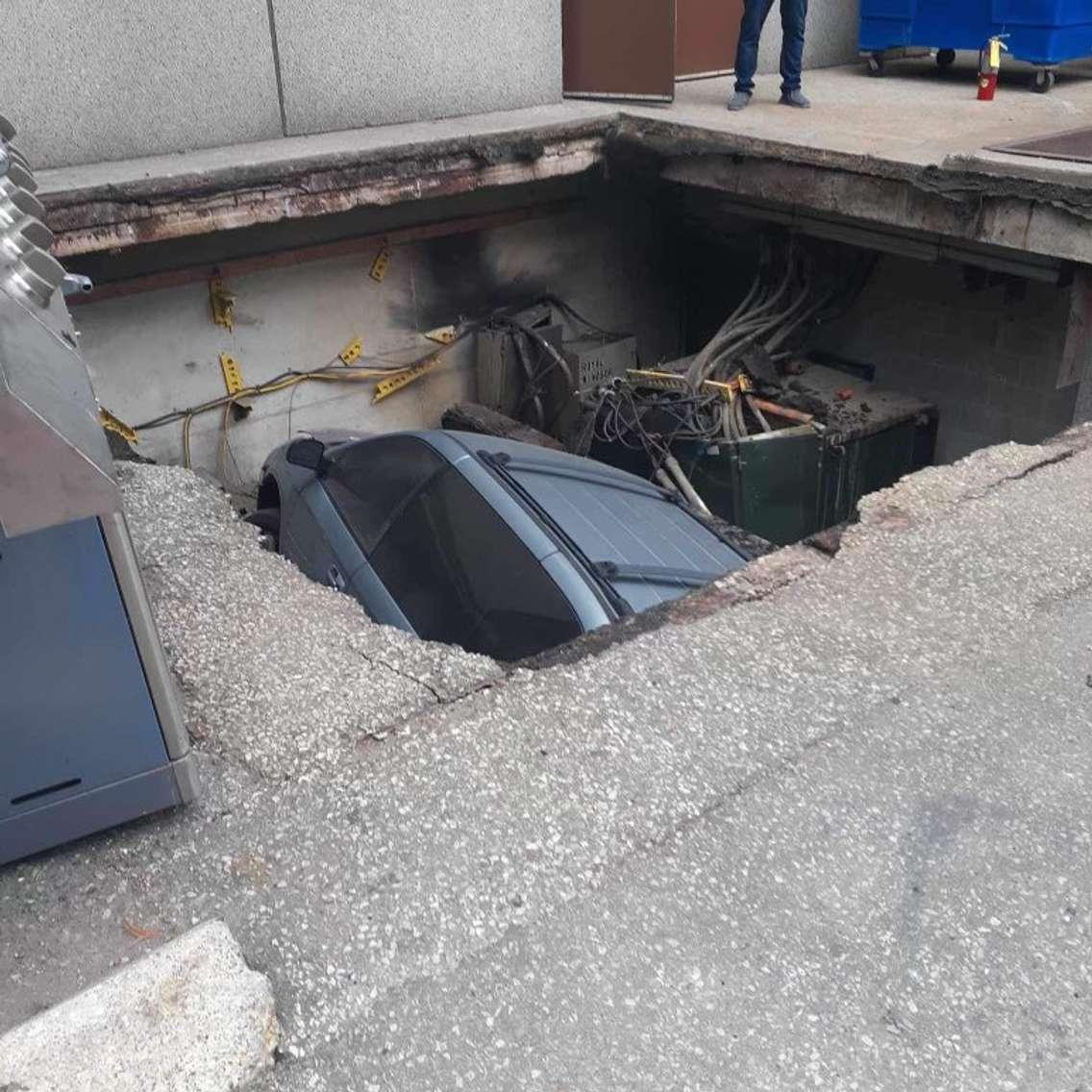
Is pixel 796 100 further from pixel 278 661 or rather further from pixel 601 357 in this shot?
pixel 278 661

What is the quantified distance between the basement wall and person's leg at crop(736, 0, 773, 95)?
1348 mm

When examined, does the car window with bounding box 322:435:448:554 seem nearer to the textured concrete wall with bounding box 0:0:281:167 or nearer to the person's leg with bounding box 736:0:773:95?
the textured concrete wall with bounding box 0:0:281:167

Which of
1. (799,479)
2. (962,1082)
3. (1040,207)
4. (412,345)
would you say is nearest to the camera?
(962,1082)

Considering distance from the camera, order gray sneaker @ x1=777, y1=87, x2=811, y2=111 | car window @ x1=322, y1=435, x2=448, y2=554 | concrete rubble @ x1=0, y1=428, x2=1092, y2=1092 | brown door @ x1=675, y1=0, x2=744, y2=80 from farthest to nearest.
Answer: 1. brown door @ x1=675, y1=0, x2=744, y2=80
2. gray sneaker @ x1=777, y1=87, x2=811, y2=111
3. car window @ x1=322, y1=435, x2=448, y2=554
4. concrete rubble @ x1=0, y1=428, x2=1092, y2=1092

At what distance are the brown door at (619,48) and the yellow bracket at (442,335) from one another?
7.08 feet

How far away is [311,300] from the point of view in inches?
301

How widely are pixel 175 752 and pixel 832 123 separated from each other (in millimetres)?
7007

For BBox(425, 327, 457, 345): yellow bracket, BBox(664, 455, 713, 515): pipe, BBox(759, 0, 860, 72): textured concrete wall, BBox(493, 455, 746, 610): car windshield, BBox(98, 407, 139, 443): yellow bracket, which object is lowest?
BBox(664, 455, 713, 515): pipe

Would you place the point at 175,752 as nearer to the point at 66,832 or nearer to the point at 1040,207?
the point at 66,832

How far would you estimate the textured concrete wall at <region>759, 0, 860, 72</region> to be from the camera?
10.2m

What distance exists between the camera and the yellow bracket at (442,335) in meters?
8.33

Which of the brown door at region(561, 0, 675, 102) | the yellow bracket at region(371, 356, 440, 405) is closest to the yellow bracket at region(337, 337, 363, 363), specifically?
the yellow bracket at region(371, 356, 440, 405)

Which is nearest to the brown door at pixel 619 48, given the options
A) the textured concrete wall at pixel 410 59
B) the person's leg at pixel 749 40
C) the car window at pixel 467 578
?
the textured concrete wall at pixel 410 59

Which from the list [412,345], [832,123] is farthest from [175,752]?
[832,123]
